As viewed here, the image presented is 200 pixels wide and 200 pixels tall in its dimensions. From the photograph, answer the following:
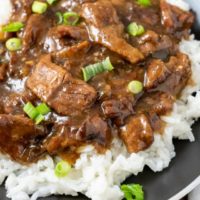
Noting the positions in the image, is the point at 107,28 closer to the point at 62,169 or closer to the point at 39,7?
the point at 39,7

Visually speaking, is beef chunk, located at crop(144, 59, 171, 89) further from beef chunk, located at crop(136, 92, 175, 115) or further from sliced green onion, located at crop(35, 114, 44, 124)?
sliced green onion, located at crop(35, 114, 44, 124)

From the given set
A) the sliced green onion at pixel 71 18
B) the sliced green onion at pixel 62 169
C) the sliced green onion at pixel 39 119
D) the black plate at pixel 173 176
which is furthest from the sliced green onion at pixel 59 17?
the black plate at pixel 173 176

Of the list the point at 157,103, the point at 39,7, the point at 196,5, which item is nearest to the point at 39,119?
the point at 157,103

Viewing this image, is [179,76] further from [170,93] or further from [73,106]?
[73,106]

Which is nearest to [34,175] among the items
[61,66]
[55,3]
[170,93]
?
[61,66]

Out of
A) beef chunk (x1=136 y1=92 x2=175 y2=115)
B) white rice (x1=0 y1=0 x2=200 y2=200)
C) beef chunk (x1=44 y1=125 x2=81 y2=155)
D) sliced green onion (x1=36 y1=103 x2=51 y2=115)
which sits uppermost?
Result: beef chunk (x1=136 y1=92 x2=175 y2=115)

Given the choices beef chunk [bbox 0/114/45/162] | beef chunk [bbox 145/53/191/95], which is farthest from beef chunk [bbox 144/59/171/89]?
beef chunk [bbox 0/114/45/162]
